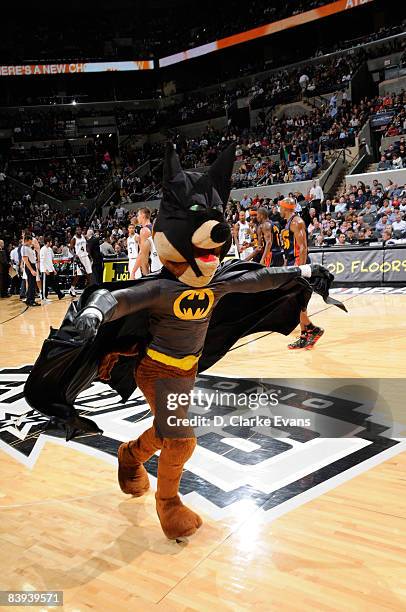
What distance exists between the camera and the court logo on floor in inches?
124

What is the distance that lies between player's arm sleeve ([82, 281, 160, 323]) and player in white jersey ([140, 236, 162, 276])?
17.4ft

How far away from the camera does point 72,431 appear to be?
266 cm

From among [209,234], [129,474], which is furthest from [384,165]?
[129,474]

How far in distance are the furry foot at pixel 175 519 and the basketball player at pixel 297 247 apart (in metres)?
3.89

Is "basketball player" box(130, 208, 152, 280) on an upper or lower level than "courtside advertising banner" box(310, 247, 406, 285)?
upper

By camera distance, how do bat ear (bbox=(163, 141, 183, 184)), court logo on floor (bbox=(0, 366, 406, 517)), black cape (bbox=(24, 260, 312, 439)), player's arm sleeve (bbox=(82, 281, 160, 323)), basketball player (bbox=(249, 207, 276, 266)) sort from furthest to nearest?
1. basketball player (bbox=(249, 207, 276, 266))
2. court logo on floor (bbox=(0, 366, 406, 517))
3. bat ear (bbox=(163, 141, 183, 184))
4. black cape (bbox=(24, 260, 312, 439))
5. player's arm sleeve (bbox=(82, 281, 160, 323))

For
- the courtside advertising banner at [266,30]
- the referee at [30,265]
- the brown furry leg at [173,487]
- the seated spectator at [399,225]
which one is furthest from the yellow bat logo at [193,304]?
the courtside advertising banner at [266,30]

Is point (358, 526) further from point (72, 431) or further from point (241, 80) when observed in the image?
point (241, 80)

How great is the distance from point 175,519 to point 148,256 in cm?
618

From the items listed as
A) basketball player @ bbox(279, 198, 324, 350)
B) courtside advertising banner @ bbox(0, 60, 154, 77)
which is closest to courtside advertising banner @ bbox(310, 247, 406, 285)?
basketball player @ bbox(279, 198, 324, 350)

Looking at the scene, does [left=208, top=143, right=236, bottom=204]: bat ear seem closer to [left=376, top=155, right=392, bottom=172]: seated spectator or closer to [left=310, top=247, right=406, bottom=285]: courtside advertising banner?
[left=310, top=247, right=406, bottom=285]: courtside advertising banner

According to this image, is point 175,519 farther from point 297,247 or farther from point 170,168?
point 297,247

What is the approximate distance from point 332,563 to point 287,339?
15.7ft

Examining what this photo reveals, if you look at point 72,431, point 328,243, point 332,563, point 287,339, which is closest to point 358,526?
point 332,563
